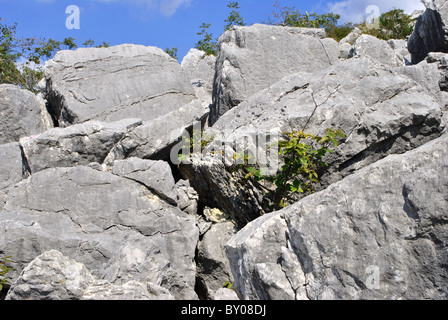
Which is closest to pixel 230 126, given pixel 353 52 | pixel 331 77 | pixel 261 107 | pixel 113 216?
pixel 261 107

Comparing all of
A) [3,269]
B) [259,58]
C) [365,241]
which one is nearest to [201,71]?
[259,58]

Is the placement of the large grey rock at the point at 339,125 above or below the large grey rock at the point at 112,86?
below

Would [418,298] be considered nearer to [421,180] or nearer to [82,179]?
[421,180]

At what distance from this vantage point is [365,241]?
3.49 m

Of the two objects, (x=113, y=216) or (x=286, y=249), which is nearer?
(x=286, y=249)

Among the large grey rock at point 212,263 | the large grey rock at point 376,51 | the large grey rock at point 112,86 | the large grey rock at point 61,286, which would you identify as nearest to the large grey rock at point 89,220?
the large grey rock at point 212,263

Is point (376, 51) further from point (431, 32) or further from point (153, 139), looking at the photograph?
point (153, 139)

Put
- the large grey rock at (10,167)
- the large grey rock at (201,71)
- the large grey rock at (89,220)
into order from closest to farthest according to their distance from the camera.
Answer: the large grey rock at (89,220) < the large grey rock at (10,167) < the large grey rock at (201,71)

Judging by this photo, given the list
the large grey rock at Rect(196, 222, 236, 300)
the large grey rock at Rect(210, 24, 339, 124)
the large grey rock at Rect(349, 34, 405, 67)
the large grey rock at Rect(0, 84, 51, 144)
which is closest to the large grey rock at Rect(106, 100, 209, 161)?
the large grey rock at Rect(210, 24, 339, 124)

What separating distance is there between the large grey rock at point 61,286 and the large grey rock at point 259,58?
5063mm

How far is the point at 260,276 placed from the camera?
3.72 m

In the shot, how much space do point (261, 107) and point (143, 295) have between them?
12.8 feet

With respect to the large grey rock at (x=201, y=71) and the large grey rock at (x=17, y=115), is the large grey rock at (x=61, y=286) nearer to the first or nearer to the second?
the large grey rock at (x=17, y=115)

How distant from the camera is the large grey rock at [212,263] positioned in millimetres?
5980
